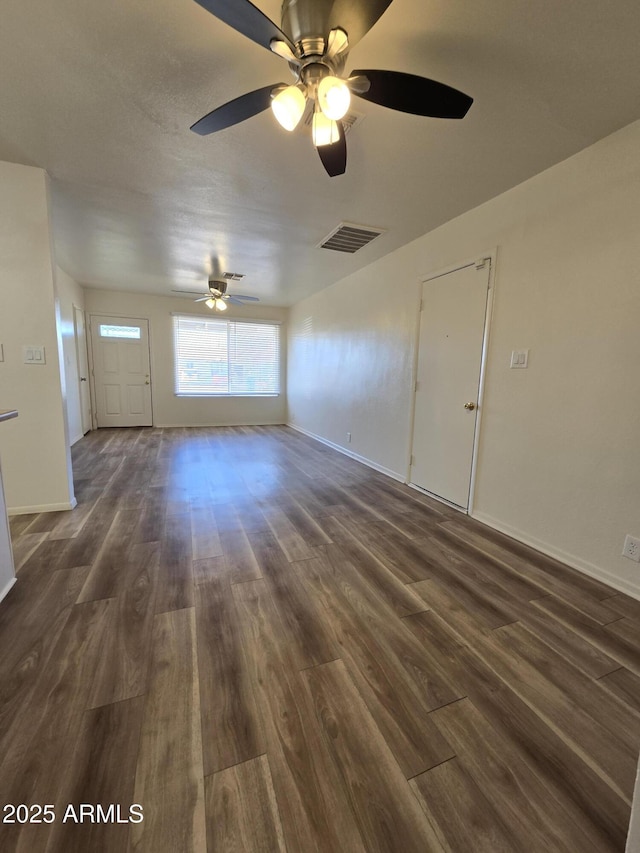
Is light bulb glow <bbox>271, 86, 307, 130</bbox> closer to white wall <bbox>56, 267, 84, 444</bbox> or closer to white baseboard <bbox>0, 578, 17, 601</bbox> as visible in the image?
white baseboard <bbox>0, 578, 17, 601</bbox>

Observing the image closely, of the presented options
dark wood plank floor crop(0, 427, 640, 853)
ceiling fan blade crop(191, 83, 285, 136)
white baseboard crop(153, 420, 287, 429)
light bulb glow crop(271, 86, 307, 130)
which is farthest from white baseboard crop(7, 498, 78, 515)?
white baseboard crop(153, 420, 287, 429)

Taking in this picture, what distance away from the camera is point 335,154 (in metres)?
1.67

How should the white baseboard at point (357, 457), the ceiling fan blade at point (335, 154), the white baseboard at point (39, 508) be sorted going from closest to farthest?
the ceiling fan blade at point (335, 154) < the white baseboard at point (39, 508) < the white baseboard at point (357, 457)

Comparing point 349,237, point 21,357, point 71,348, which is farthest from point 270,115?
point 71,348

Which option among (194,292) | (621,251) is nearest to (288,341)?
(194,292)

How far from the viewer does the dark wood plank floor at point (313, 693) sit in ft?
3.00

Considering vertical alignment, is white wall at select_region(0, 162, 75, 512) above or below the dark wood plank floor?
above

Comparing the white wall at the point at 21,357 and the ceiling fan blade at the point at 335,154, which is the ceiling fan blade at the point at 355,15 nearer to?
the ceiling fan blade at the point at 335,154

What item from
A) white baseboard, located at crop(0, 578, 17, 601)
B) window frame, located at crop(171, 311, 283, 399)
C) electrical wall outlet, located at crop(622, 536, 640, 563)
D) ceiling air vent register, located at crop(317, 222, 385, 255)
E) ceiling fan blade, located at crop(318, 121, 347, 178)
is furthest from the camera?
window frame, located at crop(171, 311, 283, 399)

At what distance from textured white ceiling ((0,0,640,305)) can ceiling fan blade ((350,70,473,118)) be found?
304 millimetres

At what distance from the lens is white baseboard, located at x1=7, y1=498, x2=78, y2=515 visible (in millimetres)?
2742

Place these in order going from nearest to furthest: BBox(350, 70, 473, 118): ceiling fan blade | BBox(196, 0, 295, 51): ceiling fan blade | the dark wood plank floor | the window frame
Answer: the dark wood plank floor
BBox(196, 0, 295, 51): ceiling fan blade
BBox(350, 70, 473, 118): ceiling fan blade
the window frame

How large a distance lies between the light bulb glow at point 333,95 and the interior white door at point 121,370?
239 inches

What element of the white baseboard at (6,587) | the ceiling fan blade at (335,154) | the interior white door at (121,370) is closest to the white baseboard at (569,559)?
the ceiling fan blade at (335,154)
